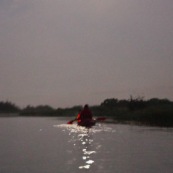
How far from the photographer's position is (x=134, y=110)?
54.3 meters

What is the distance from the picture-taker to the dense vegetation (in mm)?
36344

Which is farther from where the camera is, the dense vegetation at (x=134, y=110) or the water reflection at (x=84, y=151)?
the dense vegetation at (x=134, y=110)

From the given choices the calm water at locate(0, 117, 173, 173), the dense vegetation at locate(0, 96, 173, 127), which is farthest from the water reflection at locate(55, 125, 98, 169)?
the dense vegetation at locate(0, 96, 173, 127)

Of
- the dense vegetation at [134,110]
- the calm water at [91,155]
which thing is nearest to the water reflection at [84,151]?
the calm water at [91,155]

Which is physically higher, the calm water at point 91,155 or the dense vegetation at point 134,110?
the dense vegetation at point 134,110

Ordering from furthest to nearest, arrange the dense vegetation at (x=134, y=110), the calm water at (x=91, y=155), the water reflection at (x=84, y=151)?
the dense vegetation at (x=134, y=110) → the water reflection at (x=84, y=151) → the calm water at (x=91, y=155)

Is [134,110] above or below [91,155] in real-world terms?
above

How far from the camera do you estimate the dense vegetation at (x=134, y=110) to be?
3634cm

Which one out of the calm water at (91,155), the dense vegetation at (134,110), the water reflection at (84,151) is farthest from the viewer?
the dense vegetation at (134,110)

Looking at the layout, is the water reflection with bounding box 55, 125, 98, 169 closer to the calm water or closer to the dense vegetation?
the calm water

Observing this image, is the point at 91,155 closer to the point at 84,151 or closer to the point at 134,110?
the point at 84,151

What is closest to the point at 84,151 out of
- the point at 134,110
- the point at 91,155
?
the point at 91,155

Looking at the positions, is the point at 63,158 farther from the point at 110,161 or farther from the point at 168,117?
the point at 168,117

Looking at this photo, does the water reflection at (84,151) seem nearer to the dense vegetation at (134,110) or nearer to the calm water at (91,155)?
the calm water at (91,155)
